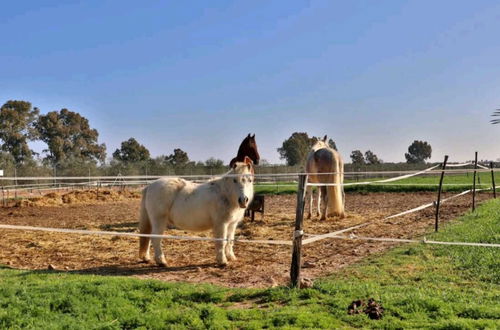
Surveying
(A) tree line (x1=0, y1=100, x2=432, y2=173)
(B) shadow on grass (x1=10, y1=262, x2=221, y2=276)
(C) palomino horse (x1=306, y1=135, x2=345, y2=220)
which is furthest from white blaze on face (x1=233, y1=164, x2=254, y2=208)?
(A) tree line (x1=0, y1=100, x2=432, y2=173)

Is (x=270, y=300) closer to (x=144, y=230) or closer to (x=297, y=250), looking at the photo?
(x=297, y=250)

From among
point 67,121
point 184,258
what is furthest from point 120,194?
point 67,121

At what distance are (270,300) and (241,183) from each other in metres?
2.19

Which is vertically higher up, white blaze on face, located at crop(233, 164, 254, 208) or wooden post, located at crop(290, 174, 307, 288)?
white blaze on face, located at crop(233, 164, 254, 208)

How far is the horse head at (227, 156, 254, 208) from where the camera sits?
6.50 metres

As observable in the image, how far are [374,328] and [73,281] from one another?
Answer: 3.74 meters

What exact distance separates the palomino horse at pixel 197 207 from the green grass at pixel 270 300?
151 cm

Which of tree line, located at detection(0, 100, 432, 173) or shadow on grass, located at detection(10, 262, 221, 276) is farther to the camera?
tree line, located at detection(0, 100, 432, 173)

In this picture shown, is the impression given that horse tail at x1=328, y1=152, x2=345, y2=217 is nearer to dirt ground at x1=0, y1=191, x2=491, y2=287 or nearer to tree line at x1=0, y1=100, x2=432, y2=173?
dirt ground at x1=0, y1=191, x2=491, y2=287

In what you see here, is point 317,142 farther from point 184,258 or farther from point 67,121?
point 67,121

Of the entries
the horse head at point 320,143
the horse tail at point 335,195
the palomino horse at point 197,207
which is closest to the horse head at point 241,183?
the palomino horse at point 197,207

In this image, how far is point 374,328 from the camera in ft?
12.8

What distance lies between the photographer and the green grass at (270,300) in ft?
13.3

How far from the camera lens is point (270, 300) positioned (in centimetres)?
478
